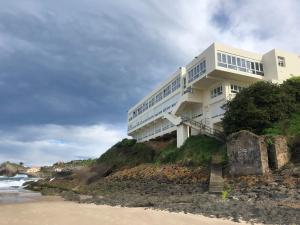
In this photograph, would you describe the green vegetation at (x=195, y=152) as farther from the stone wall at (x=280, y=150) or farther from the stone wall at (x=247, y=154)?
the stone wall at (x=280, y=150)

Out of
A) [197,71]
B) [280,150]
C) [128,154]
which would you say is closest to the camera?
[280,150]

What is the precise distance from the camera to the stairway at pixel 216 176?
20.4 m

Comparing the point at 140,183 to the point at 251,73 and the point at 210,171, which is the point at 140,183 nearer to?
the point at 210,171

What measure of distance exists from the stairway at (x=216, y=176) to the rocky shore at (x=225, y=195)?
44 centimetres

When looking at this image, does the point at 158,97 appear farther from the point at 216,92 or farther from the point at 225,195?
the point at 225,195

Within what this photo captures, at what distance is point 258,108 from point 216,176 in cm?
761

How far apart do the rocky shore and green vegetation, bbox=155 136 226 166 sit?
1.28 metres

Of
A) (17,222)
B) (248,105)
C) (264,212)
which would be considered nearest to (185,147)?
(248,105)

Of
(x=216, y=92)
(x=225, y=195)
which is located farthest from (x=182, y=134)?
(x=225, y=195)

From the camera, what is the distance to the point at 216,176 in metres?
22.3

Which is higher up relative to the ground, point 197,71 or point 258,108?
point 197,71

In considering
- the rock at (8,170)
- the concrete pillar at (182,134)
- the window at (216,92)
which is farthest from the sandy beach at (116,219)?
the rock at (8,170)

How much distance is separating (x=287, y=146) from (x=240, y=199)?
6.65 m

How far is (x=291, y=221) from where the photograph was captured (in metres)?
11.8
